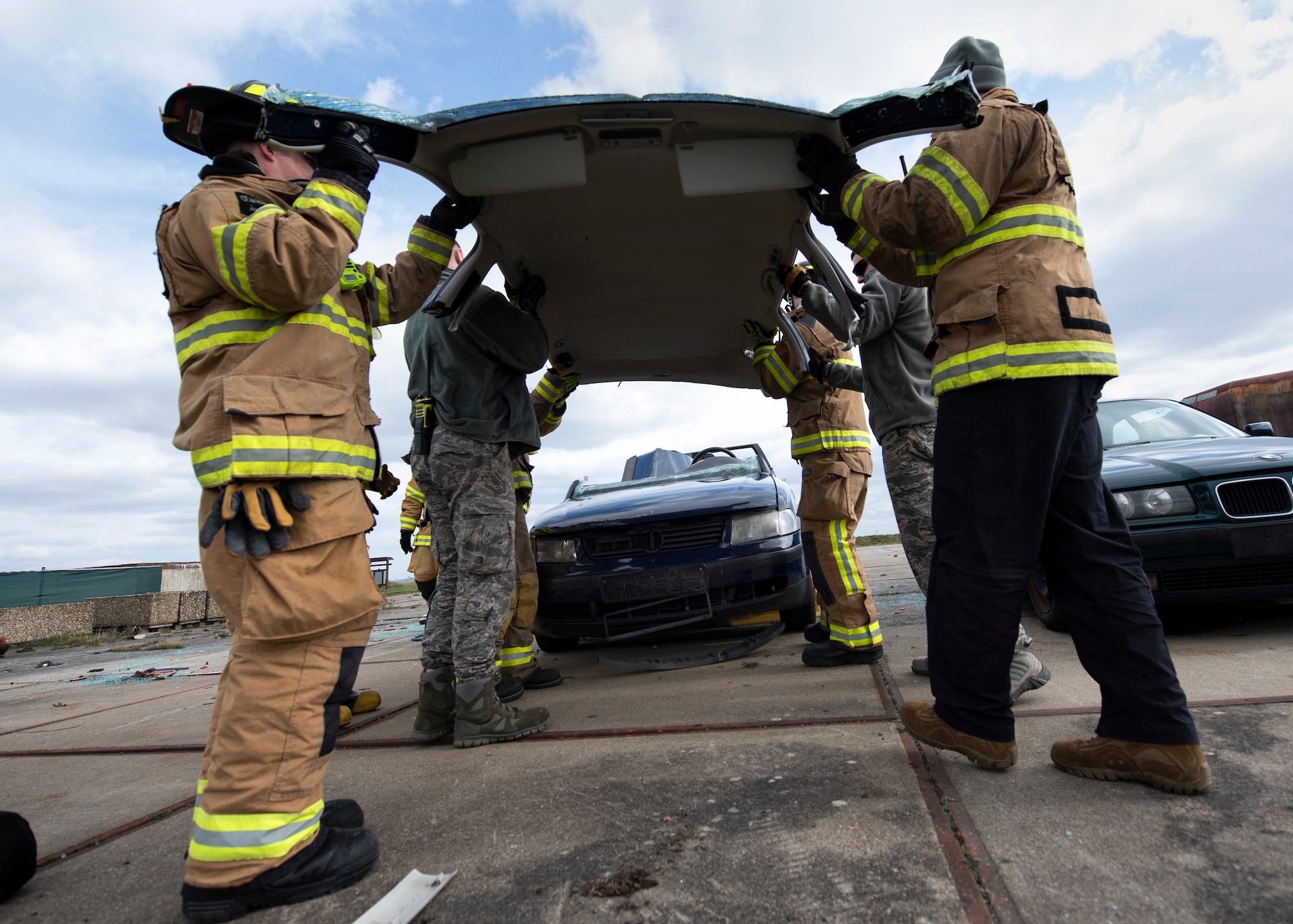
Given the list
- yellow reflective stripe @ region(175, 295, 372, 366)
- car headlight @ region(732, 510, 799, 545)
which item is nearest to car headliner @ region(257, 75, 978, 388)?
yellow reflective stripe @ region(175, 295, 372, 366)

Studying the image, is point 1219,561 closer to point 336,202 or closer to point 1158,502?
point 1158,502

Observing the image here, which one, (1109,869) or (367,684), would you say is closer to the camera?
(1109,869)

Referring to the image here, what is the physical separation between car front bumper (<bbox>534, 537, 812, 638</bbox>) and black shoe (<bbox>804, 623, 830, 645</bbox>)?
15 cm

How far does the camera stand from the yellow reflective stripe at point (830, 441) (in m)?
3.33

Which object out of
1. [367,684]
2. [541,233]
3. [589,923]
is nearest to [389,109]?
[541,233]

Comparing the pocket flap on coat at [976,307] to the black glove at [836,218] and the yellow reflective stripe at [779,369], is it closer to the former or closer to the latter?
the black glove at [836,218]

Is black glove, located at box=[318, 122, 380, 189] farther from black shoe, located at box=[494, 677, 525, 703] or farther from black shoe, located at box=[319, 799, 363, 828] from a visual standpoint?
black shoe, located at box=[494, 677, 525, 703]

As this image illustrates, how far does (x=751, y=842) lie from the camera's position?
1.34 meters

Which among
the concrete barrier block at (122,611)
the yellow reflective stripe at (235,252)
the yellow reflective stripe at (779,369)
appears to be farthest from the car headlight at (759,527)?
the concrete barrier block at (122,611)

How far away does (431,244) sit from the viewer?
211cm

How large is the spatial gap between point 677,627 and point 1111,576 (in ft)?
6.60

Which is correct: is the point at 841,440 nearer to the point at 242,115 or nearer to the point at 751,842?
the point at 751,842

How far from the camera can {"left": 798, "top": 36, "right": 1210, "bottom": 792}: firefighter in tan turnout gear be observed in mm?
1566

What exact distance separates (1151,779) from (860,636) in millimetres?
1575
